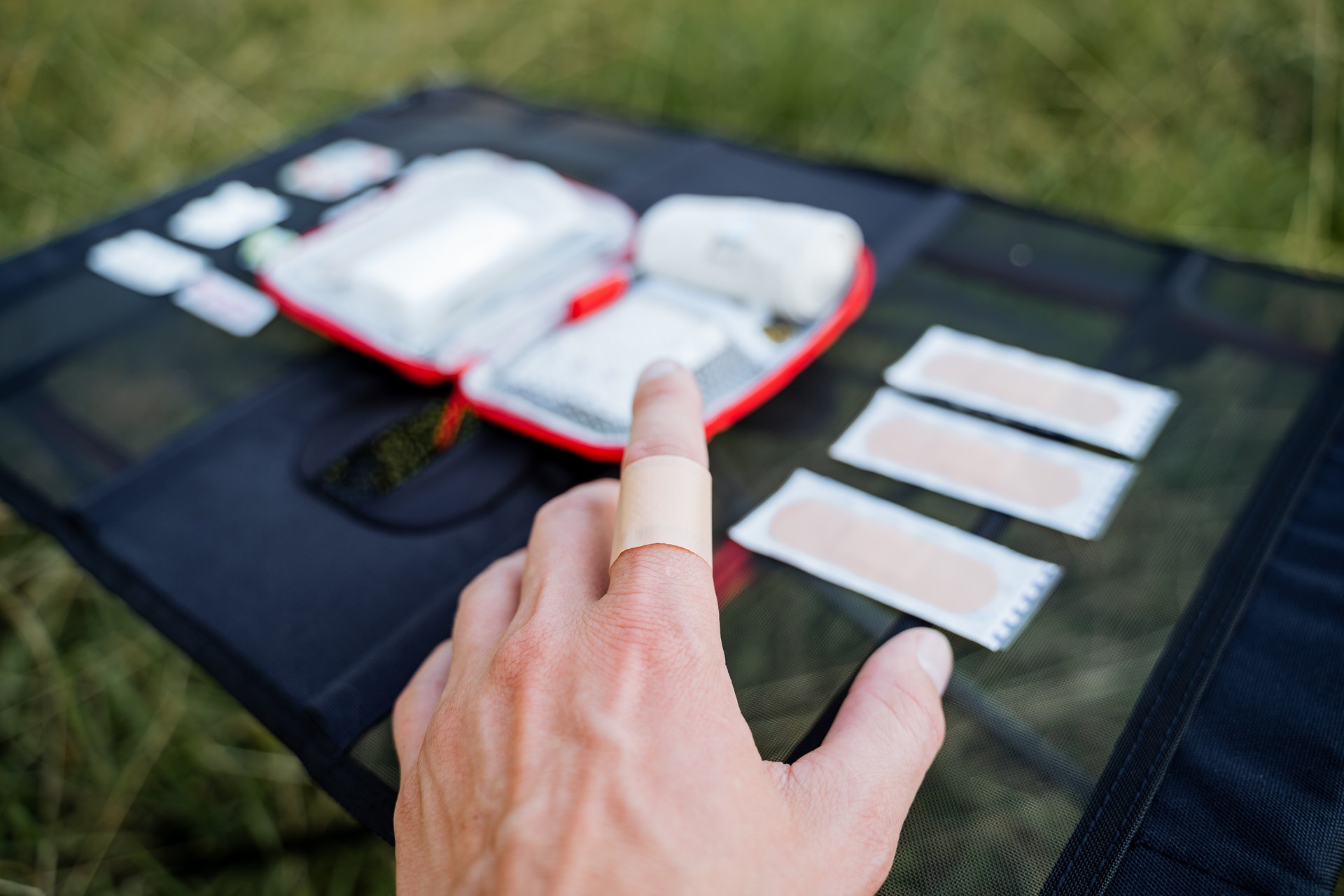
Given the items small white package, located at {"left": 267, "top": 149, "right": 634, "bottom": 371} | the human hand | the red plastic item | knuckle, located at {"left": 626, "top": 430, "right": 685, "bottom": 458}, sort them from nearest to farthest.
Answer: the human hand → knuckle, located at {"left": 626, "top": 430, "right": 685, "bottom": 458} → the red plastic item → small white package, located at {"left": 267, "top": 149, "right": 634, "bottom": 371}

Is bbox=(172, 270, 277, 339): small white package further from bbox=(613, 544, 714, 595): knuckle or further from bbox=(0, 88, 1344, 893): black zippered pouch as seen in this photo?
bbox=(613, 544, 714, 595): knuckle

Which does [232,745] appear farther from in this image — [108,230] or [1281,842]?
[1281,842]

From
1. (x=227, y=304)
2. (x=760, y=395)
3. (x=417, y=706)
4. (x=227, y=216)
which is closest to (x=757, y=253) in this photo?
(x=760, y=395)

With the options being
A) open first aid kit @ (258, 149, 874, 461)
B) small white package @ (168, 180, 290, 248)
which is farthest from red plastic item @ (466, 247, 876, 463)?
small white package @ (168, 180, 290, 248)

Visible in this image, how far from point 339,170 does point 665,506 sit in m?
1.06

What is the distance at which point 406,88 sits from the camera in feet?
6.77

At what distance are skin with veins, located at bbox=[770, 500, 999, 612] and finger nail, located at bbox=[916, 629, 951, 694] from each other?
0.05m

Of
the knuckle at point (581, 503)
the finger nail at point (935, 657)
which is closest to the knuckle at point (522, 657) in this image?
the knuckle at point (581, 503)

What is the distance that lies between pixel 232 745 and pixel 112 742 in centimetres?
16

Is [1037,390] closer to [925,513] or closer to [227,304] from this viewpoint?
[925,513]

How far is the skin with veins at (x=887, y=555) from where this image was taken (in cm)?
71

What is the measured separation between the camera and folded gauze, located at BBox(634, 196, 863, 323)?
908 millimetres

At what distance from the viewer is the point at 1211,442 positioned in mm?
829

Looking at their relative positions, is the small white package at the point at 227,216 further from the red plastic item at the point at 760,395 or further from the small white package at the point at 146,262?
the red plastic item at the point at 760,395
